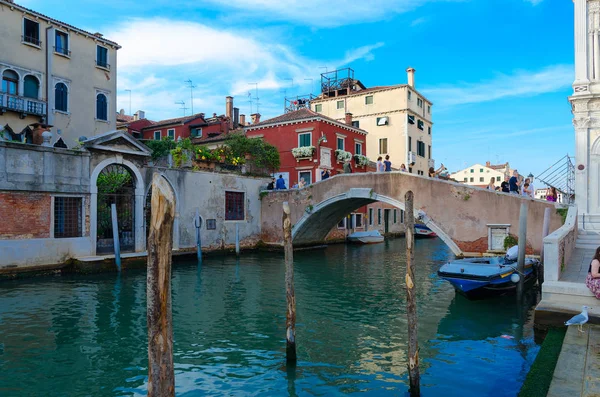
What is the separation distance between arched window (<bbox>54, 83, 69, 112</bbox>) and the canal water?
8.00m

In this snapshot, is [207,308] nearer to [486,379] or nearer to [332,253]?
[486,379]

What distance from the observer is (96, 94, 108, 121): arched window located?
18.1 metres

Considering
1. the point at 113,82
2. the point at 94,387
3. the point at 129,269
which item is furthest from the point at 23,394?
the point at 113,82

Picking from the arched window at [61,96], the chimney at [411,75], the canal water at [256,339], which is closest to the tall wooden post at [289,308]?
the canal water at [256,339]

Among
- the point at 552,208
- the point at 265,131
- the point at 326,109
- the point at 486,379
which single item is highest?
the point at 326,109

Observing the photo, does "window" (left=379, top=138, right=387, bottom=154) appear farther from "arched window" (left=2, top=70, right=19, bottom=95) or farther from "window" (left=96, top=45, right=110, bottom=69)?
"arched window" (left=2, top=70, right=19, bottom=95)

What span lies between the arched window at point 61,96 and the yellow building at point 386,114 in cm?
1444

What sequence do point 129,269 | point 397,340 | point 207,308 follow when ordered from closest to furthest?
point 397,340
point 207,308
point 129,269

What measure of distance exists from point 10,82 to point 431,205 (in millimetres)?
14696

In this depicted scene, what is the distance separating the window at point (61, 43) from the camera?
54.5 feet

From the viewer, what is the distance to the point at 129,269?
13.1 metres

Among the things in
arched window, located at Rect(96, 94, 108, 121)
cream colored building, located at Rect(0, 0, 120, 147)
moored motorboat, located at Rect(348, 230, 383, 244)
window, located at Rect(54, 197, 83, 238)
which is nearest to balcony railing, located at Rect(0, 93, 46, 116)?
cream colored building, located at Rect(0, 0, 120, 147)

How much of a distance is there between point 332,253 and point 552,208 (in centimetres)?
911

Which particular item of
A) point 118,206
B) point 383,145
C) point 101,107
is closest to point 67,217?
point 118,206
